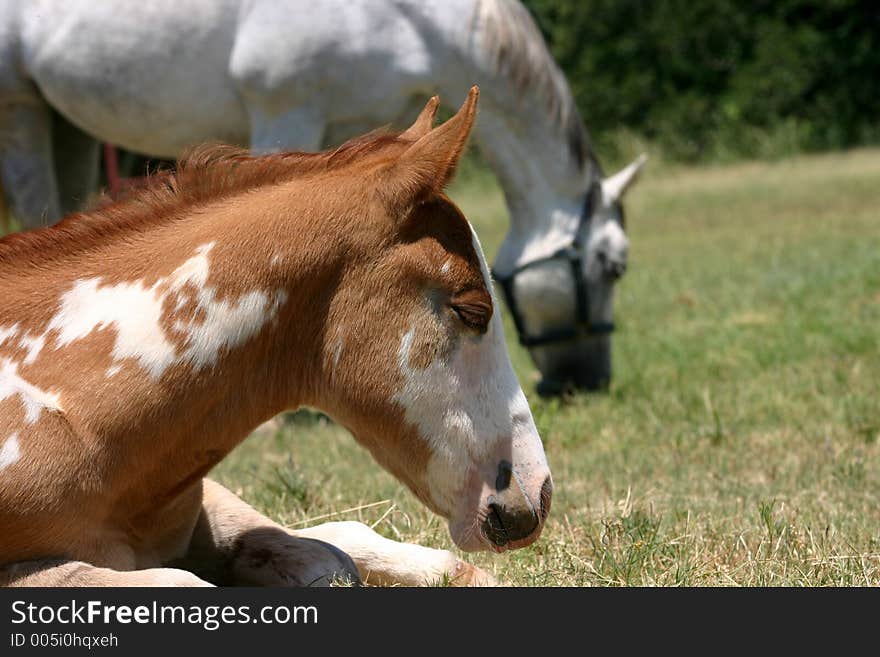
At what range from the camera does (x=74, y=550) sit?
2.80 m

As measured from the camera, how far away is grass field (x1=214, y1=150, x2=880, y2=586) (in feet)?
11.4

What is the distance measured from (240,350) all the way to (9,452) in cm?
51

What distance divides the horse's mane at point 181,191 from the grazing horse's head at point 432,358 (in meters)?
0.12

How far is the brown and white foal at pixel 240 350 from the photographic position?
2.79 meters

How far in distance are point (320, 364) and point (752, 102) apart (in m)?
17.6

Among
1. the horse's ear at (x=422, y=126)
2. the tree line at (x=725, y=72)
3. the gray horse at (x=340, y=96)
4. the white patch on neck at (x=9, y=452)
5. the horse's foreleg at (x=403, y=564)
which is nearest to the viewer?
the white patch on neck at (x=9, y=452)

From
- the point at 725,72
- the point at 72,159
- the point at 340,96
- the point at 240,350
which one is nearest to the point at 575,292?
the point at 340,96

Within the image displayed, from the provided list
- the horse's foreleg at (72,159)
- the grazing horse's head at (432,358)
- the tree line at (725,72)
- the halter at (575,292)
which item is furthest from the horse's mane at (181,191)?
the tree line at (725,72)

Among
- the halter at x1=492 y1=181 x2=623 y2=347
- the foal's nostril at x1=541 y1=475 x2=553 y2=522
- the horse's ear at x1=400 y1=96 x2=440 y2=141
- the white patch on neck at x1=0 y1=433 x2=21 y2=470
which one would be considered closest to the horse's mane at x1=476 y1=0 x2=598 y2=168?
the halter at x1=492 y1=181 x2=623 y2=347

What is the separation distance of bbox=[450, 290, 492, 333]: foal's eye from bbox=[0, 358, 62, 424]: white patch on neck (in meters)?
0.86

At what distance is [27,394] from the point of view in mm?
2820

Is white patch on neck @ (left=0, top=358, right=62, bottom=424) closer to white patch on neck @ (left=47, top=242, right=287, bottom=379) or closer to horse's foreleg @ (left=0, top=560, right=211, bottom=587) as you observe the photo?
white patch on neck @ (left=47, top=242, right=287, bottom=379)

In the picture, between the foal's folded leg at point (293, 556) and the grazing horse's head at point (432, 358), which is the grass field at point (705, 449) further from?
Answer: the grazing horse's head at point (432, 358)

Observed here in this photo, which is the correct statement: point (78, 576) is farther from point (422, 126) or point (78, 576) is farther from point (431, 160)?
point (422, 126)
